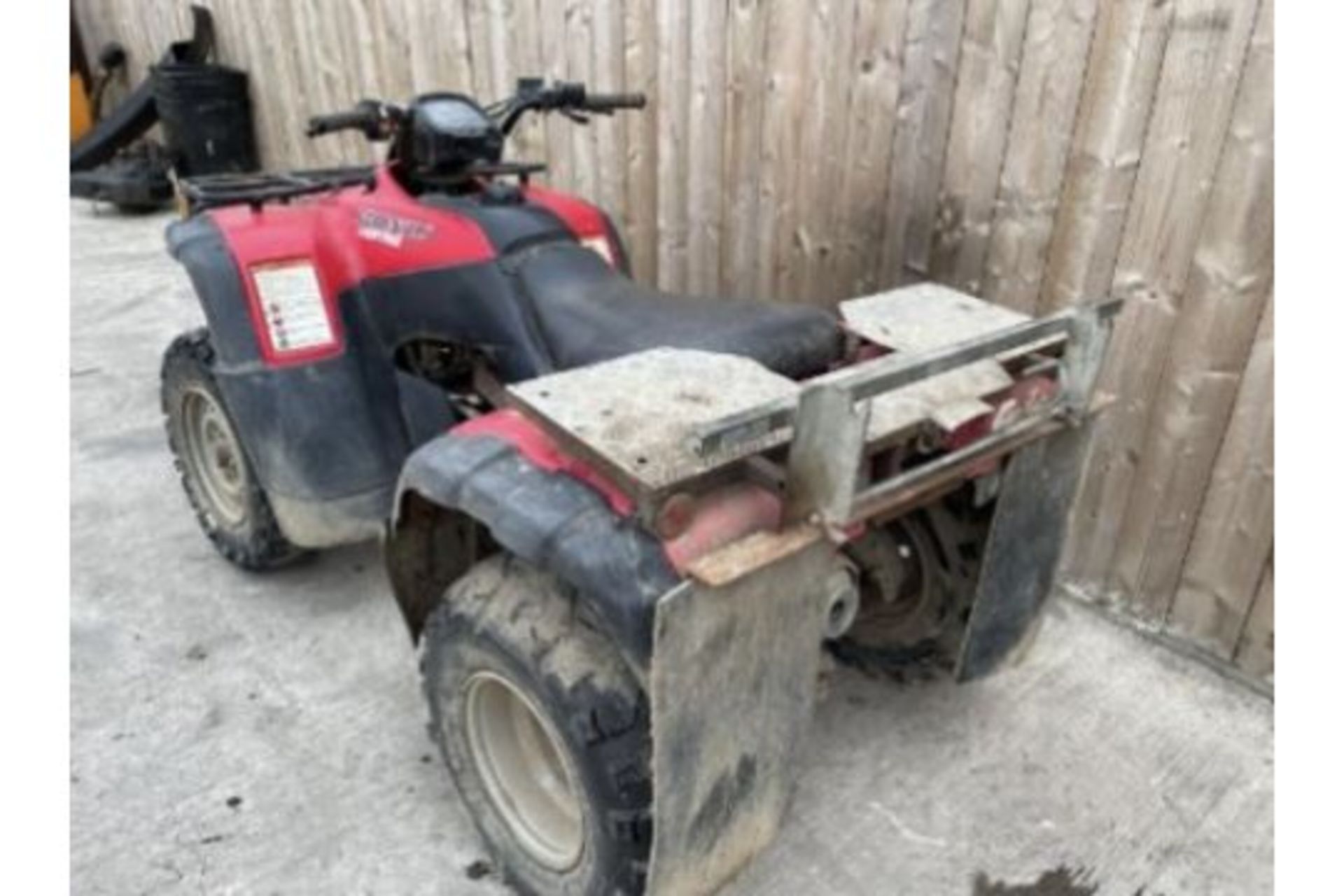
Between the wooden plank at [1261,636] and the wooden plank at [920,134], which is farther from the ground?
the wooden plank at [920,134]

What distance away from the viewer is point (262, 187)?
2.98 meters

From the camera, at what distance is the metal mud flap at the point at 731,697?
1.54 metres

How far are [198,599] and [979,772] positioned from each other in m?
2.37

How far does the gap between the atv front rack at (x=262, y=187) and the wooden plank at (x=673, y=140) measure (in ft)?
4.03

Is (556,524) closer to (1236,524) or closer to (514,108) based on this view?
(514,108)

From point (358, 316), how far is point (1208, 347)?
229 cm

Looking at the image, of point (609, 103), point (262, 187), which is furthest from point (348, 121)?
point (609, 103)

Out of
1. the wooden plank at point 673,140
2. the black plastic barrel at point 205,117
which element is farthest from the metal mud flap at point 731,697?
the black plastic barrel at point 205,117

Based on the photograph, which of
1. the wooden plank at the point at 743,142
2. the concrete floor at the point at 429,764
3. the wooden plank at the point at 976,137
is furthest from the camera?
the wooden plank at the point at 743,142

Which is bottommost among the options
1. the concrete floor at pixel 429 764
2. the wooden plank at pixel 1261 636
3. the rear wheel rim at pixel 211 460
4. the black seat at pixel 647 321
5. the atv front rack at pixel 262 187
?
the concrete floor at pixel 429 764

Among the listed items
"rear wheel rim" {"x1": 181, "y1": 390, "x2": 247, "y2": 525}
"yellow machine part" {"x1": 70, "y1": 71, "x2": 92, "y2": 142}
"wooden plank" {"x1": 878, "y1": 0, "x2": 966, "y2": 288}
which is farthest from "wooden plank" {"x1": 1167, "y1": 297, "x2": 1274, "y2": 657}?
"yellow machine part" {"x1": 70, "y1": 71, "x2": 92, "y2": 142}

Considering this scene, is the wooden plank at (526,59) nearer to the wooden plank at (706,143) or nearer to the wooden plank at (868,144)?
the wooden plank at (706,143)

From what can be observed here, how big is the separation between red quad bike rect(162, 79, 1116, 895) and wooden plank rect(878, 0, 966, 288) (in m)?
0.85

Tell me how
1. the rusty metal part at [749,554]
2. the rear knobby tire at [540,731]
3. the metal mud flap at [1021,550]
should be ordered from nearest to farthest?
the rusty metal part at [749,554] → the rear knobby tire at [540,731] → the metal mud flap at [1021,550]
